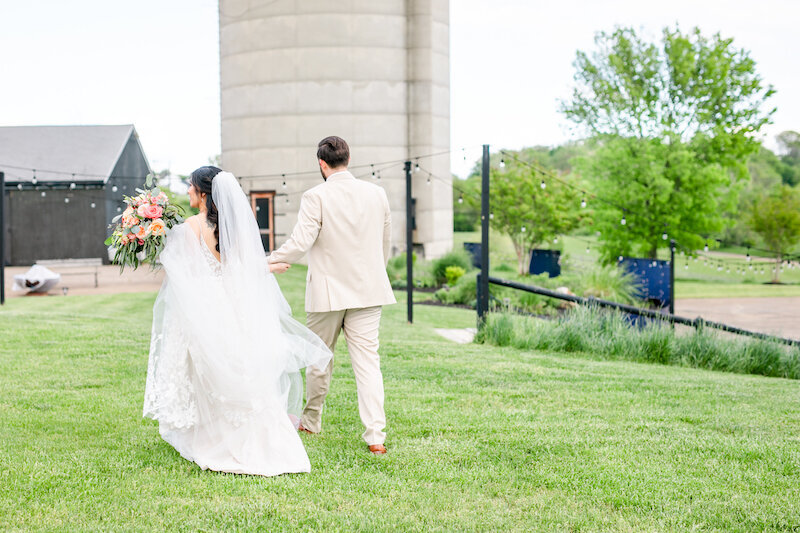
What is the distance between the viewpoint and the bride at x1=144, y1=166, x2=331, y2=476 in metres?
5.22

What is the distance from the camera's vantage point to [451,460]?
537 centimetres

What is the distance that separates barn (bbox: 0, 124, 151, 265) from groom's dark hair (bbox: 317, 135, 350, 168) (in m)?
30.5

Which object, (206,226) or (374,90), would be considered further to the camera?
(374,90)

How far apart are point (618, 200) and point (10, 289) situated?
22.8 meters

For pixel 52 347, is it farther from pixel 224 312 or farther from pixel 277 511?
pixel 277 511

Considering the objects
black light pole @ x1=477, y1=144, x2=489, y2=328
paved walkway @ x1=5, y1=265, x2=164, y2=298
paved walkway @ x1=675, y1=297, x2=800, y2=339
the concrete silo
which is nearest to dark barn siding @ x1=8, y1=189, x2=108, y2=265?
paved walkway @ x1=5, y1=265, x2=164, y2=298

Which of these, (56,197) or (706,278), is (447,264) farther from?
(706,278)

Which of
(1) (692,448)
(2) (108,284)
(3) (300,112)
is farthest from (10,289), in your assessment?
(1) (692,448)

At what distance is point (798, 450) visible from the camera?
5734 millimetres

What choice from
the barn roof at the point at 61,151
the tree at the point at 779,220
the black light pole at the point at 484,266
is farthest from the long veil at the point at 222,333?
the tree at the point at 779,220

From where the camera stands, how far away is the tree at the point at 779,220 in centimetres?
4747

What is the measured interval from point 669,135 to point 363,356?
3127 centimetres

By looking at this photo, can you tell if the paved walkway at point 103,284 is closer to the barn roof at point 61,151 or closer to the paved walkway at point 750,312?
the barn roof at point 61,151

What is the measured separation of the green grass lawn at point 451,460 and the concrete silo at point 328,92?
24.9m
